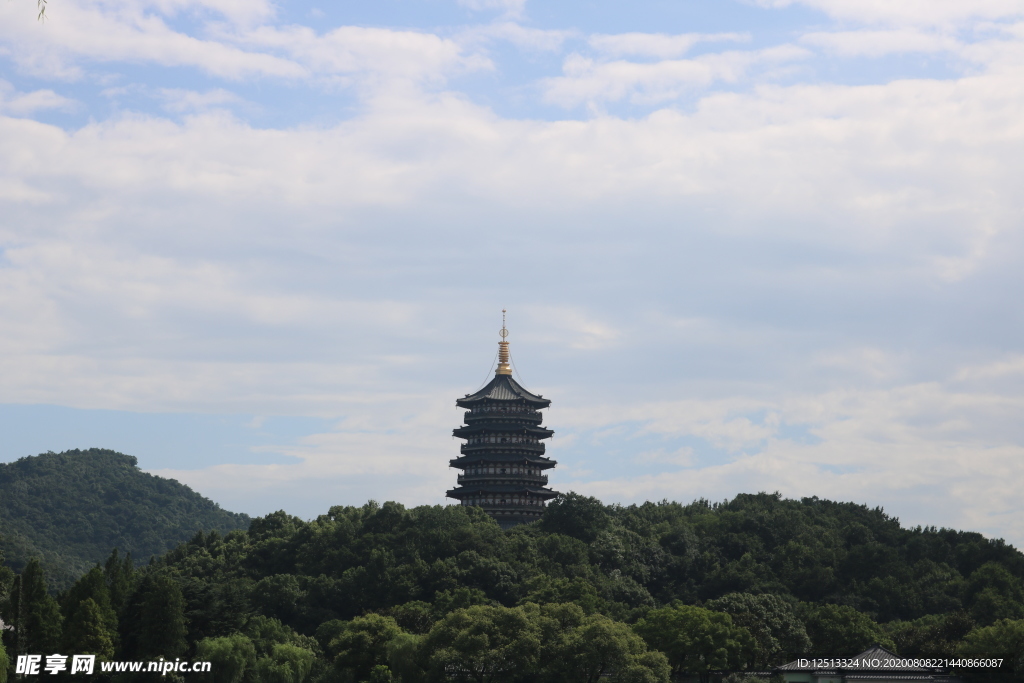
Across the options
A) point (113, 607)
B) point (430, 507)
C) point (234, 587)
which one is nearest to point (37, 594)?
point (113, 607)

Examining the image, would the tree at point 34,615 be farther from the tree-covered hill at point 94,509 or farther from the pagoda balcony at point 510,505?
the tree-covered hill at point 94,509

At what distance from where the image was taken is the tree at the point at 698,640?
6153cm

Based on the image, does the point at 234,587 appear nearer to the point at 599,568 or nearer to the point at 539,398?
the point at 599,568

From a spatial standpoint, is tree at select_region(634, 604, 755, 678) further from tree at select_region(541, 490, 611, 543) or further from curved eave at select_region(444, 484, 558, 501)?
curved eave at select_region(444, 484, 558, 501)

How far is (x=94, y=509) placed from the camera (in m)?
179

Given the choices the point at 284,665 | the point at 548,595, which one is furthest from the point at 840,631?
the point at 284,665

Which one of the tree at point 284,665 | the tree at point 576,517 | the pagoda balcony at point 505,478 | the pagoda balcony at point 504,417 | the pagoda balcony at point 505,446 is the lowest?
the tree at point 284,665

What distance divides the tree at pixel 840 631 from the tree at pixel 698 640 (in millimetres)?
6598

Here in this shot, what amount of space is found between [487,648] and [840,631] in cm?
2251

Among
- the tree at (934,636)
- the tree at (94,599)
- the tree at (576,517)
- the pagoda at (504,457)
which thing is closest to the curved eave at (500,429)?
the pagoda at (504,457)

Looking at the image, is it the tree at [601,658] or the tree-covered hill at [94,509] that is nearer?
the tree at [601,658]

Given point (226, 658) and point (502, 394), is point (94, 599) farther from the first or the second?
point (502, 394)

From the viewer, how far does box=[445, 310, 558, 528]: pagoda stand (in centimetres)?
9356

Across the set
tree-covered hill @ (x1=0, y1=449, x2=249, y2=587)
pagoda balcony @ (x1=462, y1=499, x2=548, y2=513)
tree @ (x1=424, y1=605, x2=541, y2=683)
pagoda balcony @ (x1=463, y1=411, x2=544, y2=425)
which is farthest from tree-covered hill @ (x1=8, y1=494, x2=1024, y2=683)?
tree-covered hill @ (x1=0, y1=449, x2=249, y2=587)
